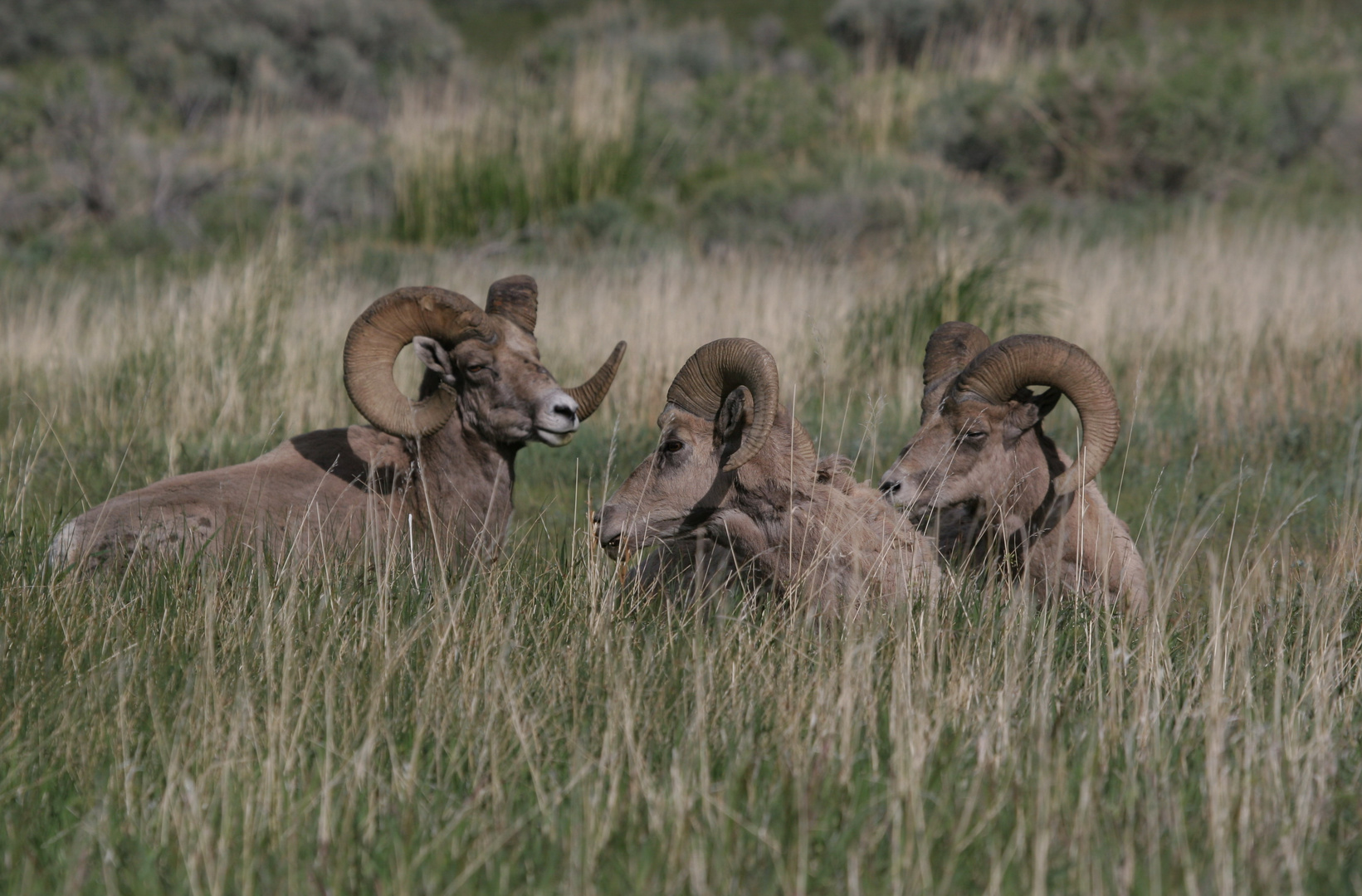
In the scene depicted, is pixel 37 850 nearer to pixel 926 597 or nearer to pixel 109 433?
pixel 926 597

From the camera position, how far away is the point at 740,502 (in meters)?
5.50

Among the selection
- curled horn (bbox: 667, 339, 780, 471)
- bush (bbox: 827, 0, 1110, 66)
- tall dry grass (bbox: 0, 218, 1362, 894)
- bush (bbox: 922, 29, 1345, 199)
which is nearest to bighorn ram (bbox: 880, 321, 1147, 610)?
tall dry grass (bbox: 0, 218, 1362, 894)

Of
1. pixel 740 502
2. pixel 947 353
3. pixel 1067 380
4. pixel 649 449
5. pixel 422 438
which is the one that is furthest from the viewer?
pixel 649 449

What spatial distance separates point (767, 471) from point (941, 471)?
803 millimetres

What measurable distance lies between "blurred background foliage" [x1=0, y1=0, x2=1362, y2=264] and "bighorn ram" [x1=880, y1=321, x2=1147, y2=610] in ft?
27.0

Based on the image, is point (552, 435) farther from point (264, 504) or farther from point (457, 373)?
point (264, 504)

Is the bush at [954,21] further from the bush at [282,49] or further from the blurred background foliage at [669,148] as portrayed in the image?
the bush at [282,49]

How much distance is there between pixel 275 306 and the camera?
33.6 ft

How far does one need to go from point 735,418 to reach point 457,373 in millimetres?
1977

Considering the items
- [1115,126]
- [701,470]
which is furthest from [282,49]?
[701,470]

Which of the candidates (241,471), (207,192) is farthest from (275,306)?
(207,192)

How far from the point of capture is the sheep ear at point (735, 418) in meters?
5.30

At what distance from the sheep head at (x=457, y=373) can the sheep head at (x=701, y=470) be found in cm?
113

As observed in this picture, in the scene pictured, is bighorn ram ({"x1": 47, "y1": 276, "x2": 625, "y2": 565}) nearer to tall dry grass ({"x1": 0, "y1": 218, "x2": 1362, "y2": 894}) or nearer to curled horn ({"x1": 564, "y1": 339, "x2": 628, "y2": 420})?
curled horn ({"x1": 564, "y1": 339, "x2": 628, "y2": 420})
